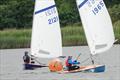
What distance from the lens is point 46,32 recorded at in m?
23.7

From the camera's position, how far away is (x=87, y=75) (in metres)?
22.7

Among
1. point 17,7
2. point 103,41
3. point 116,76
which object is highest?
point 17,7

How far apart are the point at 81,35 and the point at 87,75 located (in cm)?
2469

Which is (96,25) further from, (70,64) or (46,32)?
(46,32)

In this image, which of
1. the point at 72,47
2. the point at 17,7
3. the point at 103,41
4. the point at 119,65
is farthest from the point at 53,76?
the point at 17,7

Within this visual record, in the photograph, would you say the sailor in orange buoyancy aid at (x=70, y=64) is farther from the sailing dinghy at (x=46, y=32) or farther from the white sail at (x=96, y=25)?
the white sail at (x=96, y=25)

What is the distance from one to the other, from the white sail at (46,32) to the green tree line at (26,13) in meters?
38.7

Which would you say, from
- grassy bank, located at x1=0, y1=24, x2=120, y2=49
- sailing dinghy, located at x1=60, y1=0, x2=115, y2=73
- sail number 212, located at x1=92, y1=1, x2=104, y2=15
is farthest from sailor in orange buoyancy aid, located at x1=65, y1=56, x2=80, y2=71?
grassy bank, located at x1=0, y1=24, x2=120, y2=49

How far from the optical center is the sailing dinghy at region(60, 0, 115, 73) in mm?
21831

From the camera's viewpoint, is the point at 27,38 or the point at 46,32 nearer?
the point at 46,32

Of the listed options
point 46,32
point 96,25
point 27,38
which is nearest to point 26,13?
point 27,38

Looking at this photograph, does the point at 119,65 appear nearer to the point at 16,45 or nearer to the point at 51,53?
the point at 51,53

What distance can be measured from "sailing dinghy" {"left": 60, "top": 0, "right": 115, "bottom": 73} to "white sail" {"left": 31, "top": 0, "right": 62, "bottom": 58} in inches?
70.9

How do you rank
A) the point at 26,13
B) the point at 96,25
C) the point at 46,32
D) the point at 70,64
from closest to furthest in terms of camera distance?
the point at 96,25 < the point at 70,64 < the point at 46,32 < the point at 26,13
